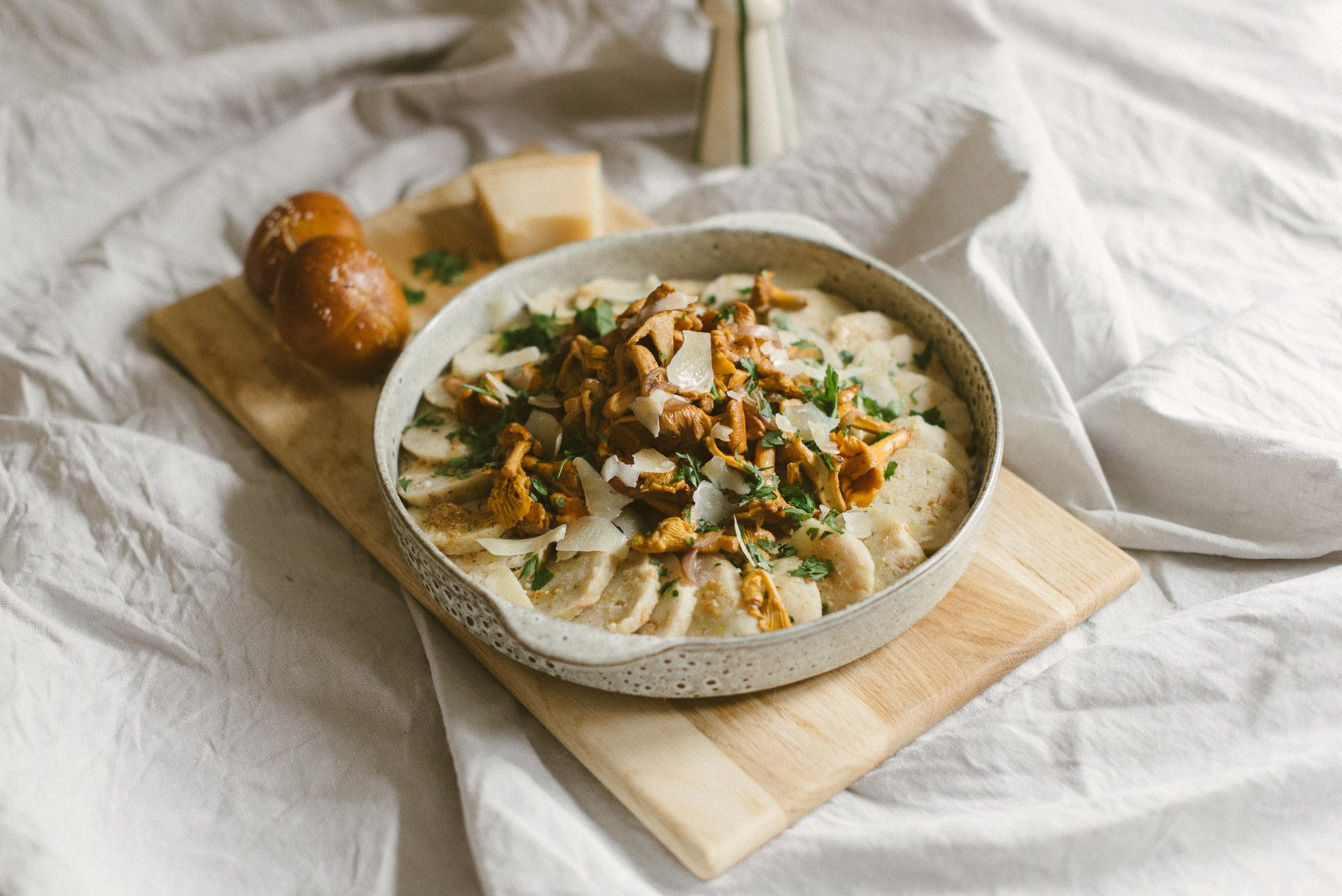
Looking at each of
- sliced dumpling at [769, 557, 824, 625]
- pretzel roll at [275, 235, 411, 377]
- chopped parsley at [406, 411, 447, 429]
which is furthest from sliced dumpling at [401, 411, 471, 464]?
sliced dumpling at [769, 557, 824, 625]

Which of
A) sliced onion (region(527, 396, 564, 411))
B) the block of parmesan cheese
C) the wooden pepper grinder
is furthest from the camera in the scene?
the wooden pepper grinder

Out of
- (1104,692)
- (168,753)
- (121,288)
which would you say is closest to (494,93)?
(121,288)

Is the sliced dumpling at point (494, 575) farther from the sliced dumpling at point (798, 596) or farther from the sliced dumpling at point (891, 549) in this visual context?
the sliced dumpling at point (891, 549)

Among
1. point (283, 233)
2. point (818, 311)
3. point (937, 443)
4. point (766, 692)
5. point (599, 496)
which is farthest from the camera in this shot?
point (283, 233)

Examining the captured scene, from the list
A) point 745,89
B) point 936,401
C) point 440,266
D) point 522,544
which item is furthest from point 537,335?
point 745,89

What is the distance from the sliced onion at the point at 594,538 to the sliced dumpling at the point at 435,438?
1.77 ft

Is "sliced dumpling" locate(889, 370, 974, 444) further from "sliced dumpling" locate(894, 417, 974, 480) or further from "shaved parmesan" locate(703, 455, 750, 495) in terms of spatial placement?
"shaved parmesan" locate(703, 455, 750, 495)

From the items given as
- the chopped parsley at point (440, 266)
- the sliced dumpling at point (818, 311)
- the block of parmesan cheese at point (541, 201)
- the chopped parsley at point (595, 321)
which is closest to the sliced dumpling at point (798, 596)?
the chopped parsley at point (595, 321)

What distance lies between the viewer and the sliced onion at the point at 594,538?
2.86 m

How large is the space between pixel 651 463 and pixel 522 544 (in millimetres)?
384

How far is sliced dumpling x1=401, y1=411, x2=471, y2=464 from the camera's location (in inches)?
130

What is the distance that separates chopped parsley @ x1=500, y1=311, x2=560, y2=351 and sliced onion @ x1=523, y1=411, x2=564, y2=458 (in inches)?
13.6

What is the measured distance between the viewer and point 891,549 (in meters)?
2.88

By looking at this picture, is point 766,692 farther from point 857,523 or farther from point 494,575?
point 494,575
